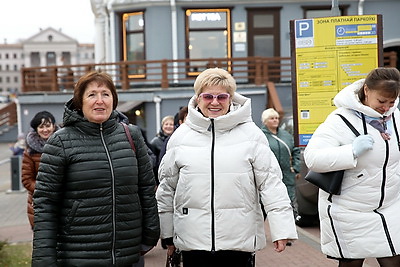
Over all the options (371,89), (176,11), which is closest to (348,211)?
(371,89)

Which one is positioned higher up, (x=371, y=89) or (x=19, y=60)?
(x=19, y=60)

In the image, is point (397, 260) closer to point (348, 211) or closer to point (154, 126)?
point (348, 211)

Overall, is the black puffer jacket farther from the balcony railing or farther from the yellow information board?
the balcony railing

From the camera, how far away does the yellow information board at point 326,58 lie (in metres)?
6.10

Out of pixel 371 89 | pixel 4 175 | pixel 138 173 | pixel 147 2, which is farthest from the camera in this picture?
pixel 147 2

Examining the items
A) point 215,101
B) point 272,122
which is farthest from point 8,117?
point 215,101

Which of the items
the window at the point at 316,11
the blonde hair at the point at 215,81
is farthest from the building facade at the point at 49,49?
the blonde hair at the point at 215,81

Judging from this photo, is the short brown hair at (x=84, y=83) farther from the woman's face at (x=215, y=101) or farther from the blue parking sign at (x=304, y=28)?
the blue parking sign at (x=304, y=28)

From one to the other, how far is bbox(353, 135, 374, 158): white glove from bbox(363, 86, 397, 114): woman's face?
25cm

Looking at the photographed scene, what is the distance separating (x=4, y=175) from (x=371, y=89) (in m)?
15.3

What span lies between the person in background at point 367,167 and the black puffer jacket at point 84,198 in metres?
1.43

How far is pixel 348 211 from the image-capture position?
4113mm

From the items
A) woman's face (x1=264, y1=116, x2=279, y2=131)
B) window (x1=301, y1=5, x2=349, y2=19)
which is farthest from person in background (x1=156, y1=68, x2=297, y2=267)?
window (x1=301, y1=5, x2=349, y2=19)

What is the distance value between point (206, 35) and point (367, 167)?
16.3 metres
